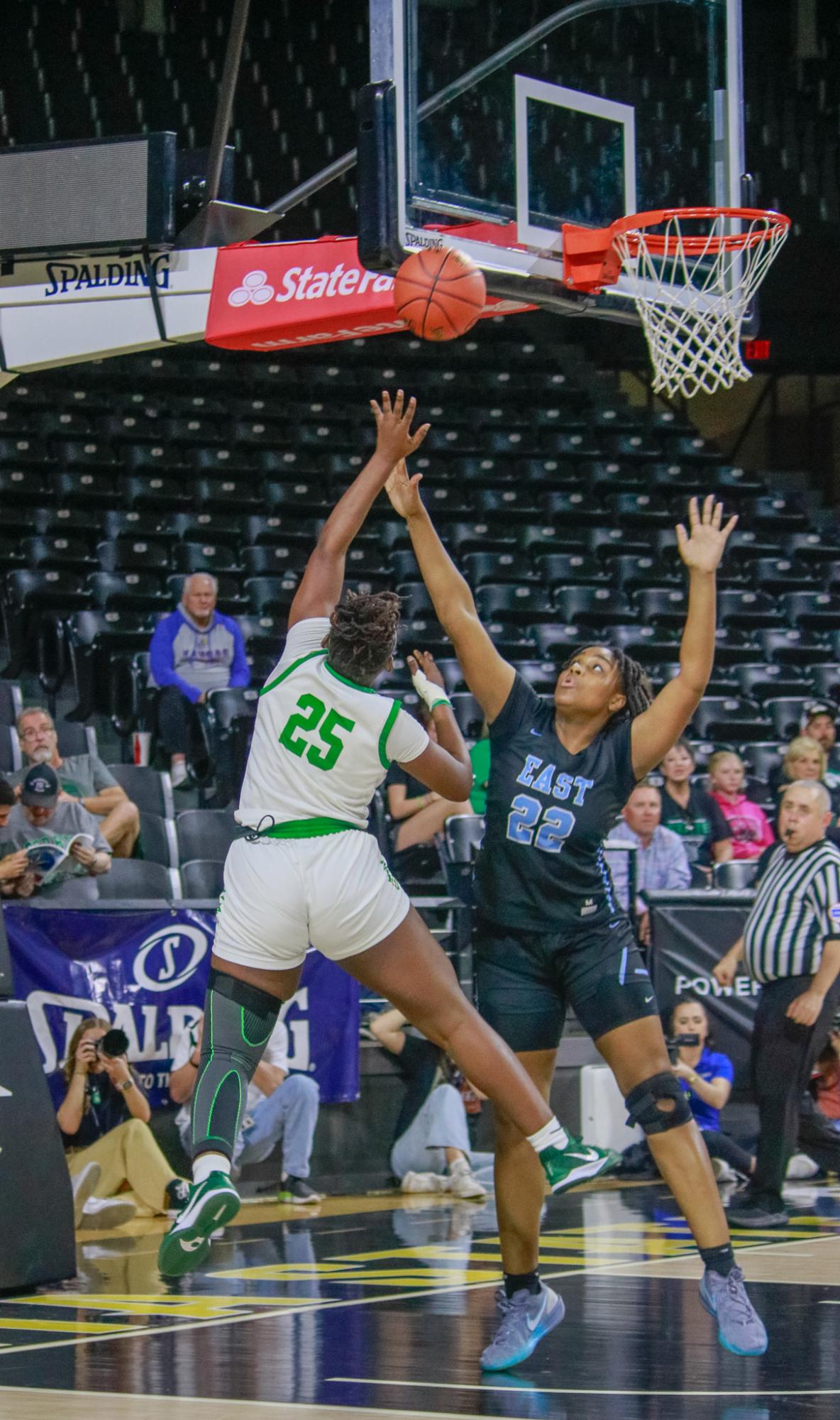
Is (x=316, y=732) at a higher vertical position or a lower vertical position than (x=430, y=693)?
lower

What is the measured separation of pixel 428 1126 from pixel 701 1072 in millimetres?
1670

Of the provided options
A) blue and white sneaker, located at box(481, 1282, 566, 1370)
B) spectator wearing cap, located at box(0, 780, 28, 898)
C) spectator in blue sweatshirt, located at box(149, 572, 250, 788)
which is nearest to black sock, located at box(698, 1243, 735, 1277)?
blue and white sneaker, located at box(481, 1282, 566, 1370)

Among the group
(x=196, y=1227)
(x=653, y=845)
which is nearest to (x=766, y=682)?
(x=653, y=845)

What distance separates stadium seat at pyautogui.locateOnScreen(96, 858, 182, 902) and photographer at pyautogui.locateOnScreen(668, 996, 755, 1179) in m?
2.96

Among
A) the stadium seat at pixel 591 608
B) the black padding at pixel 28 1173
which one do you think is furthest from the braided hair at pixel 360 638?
the stadium seat at pixel 591 608

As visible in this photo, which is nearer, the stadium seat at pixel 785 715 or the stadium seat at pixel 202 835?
the stadium seat at pixel 202 835

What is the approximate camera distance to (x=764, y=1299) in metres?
6.42

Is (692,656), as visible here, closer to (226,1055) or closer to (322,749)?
(322,749)

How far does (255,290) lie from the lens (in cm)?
795

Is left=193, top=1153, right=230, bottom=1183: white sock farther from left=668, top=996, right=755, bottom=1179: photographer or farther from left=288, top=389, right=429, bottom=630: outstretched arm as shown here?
left=668, top=996, right=755, bottom=1179: photographer

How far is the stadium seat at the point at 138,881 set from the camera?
34.0 ft

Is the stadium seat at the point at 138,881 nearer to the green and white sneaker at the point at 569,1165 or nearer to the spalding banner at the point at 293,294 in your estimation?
the spalding banner at the point at 293,294

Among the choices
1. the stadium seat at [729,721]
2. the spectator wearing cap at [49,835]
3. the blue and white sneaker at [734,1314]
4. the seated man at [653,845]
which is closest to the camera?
the blue and white sneaker at [734,1314]

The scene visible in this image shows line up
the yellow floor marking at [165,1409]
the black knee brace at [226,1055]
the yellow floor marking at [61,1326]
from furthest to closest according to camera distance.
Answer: the yellow floor marking at [61,1326] → the black knee brace at [226,1055] → the yellow floor marking at [165,1409]
